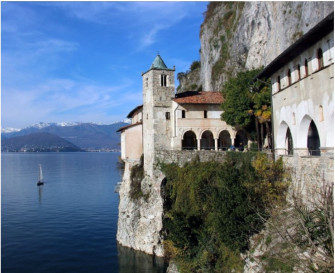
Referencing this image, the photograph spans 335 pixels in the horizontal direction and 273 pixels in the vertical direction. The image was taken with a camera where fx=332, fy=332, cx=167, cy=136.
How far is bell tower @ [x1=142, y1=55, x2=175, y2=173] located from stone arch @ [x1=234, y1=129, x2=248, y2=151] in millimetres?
8892

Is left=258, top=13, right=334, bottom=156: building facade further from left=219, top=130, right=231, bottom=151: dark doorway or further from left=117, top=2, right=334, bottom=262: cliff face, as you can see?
left=219, top=130, right=231, bottom=151: dark doorway

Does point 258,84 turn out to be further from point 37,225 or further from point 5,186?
point 5,186

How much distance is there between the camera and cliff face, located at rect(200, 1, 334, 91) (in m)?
32.5

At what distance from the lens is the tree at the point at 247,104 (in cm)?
3250

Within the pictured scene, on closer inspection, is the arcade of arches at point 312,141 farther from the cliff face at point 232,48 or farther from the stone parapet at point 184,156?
the cliff face at point 232,48

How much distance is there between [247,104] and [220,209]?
14.9 metres

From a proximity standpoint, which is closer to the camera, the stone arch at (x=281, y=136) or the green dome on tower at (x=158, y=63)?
the stone arch at (x=281, y=136)

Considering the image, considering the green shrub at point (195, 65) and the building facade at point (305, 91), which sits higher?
the green shrub at point (195, 65)

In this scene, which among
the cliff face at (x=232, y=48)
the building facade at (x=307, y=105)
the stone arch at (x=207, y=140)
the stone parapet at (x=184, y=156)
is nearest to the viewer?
the building facade at (x=307, y=105)

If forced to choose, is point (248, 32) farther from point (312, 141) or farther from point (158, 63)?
point (312, 141)

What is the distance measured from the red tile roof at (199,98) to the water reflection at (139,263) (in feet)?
54.9

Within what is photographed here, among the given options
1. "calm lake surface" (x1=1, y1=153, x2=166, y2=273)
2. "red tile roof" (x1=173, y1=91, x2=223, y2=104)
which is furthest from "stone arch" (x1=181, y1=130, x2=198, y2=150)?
"calm lake surface" (x1=1, y1=153, x2=166, y2=273)

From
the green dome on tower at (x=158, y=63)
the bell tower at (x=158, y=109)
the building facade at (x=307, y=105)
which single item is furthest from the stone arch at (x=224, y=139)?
the building facade at (x=307, y=105)

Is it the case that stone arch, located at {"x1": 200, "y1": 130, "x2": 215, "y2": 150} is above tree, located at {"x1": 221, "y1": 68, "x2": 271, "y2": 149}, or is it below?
below
